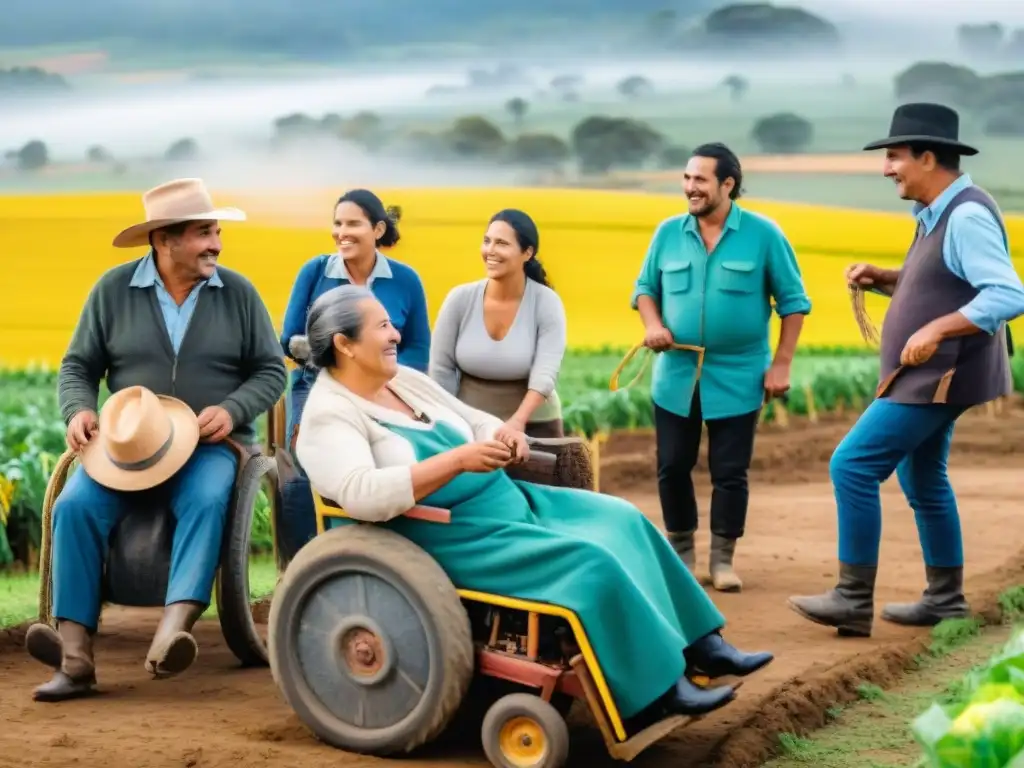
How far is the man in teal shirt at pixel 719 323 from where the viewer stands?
6.75 metres

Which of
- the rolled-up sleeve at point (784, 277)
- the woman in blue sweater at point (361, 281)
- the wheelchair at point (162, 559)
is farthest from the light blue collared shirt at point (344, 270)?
the rolled-up sleeve at point (784, 277)

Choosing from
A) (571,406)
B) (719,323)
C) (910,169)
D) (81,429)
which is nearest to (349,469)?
(81,429)

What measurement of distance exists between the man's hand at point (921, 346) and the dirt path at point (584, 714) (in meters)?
0.95

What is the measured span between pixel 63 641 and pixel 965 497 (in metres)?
5.48

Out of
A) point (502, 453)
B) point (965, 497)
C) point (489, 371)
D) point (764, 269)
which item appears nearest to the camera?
point (502, 453)

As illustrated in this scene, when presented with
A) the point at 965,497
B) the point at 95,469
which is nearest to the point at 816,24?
the point at 965,497

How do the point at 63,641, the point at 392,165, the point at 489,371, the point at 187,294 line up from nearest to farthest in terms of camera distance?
the point at 63,641 < the point at 187,294 < the point at 489,371 < the point at 392,165

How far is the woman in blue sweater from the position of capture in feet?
21.0

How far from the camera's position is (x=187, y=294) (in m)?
5.80

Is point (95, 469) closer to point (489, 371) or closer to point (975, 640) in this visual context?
point (489, 371)

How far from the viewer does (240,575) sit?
5602 millimetres

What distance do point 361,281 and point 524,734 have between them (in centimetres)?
244

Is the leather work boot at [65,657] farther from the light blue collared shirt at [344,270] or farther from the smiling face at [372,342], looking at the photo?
the light blue collared shirt at [344,270]

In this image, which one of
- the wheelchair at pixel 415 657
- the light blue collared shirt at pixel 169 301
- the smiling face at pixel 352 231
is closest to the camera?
the wheelchair at pixel 415 657
